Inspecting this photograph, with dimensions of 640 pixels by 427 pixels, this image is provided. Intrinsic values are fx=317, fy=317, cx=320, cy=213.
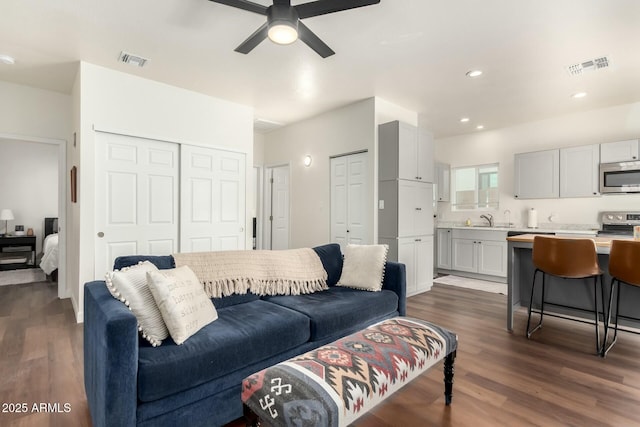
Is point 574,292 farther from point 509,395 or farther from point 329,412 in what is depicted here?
point 329,412

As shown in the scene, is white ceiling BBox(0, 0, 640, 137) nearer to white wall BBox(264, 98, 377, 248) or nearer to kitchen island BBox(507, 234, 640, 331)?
white wall BBox(264, 98, 377, 248)

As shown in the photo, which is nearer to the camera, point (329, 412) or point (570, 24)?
point (329, 412)

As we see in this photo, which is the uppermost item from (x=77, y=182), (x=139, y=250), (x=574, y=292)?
(x=77, y=182)

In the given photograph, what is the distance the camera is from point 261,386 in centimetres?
130

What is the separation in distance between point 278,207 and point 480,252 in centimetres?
372

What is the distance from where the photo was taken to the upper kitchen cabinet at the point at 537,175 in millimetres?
5000

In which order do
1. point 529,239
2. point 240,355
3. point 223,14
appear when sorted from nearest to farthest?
point 240,355 < point 223,14 < point 529,239

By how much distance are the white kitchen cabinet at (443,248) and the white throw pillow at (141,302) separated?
5.36m

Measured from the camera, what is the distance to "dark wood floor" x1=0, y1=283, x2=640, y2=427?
179 centimetres

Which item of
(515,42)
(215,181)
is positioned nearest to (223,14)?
(215,181)

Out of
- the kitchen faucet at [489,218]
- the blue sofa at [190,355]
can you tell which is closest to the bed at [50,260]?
the blue sofa at [190,355]

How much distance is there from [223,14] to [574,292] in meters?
4.05

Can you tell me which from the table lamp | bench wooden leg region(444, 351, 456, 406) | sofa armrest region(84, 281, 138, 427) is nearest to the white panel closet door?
sofa armrest region(84, 281, 138, 427)

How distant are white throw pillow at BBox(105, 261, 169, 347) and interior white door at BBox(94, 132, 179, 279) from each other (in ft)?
7.24
